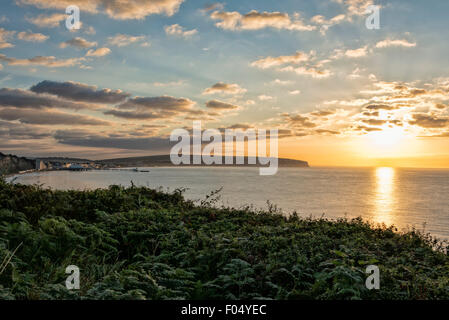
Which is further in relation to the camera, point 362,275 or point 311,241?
point 311,241

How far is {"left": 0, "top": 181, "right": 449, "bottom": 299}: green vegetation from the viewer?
629cm

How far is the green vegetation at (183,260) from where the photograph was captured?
6293 mm

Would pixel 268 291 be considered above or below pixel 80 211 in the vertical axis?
below

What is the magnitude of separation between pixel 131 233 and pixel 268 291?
4.36 metres

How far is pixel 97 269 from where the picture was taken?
7.81 meters

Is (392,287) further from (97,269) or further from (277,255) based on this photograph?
(97,269)

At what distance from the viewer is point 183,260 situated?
8062 mm
